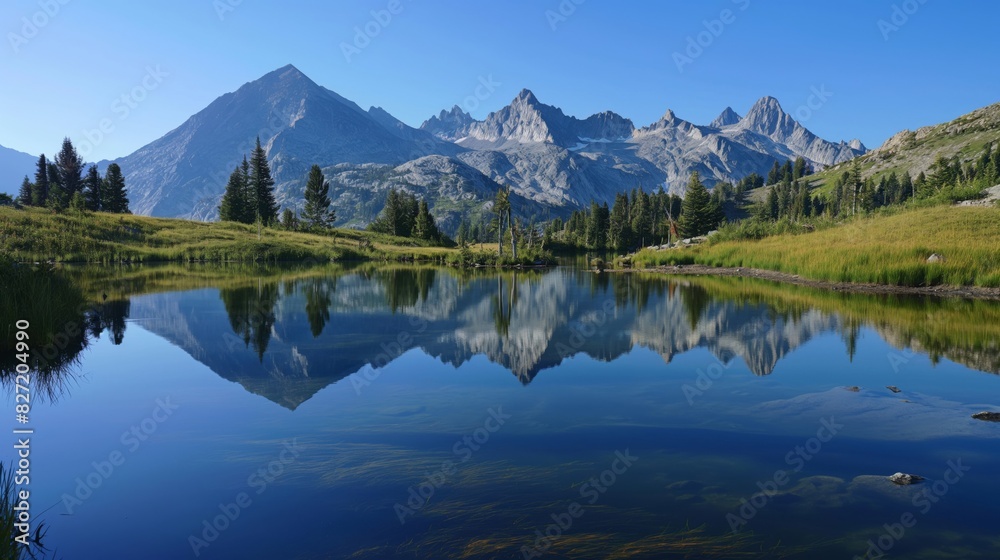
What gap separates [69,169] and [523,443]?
140 meters

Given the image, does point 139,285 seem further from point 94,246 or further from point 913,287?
point 913,287

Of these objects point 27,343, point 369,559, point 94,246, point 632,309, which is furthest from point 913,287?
point 94,246

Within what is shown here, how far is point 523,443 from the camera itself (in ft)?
32.9

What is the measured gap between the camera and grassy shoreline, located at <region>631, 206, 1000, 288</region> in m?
32.2

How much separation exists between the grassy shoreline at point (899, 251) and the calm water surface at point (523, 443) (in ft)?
39.6

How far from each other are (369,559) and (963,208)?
2207 inches

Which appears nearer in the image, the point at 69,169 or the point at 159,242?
the point at 159,242

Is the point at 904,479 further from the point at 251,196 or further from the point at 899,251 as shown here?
the point at 251,196

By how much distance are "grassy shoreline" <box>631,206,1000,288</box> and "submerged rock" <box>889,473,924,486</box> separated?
1194 inches

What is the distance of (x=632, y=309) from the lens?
29312 mm

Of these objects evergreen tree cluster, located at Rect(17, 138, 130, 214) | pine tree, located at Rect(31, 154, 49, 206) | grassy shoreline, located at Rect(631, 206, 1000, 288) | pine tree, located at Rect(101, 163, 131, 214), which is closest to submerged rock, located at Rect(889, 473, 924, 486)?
grassy shoreline, located at Rect(631, 206, 1000, 288)

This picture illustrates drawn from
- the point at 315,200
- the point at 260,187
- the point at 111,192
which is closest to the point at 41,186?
the point at 111,192

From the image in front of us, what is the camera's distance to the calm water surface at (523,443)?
6.87 m

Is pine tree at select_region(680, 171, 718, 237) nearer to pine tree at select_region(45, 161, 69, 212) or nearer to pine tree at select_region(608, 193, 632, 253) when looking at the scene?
pine tree at select_region(608, 193, 632, 253)
